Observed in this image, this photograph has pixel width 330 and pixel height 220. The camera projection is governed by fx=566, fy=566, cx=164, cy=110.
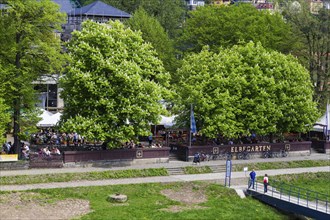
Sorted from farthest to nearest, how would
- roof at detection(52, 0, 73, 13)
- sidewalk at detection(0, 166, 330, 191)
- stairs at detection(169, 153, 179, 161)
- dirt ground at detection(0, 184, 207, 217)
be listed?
roof at detection(52, 0, 73, 13) → stairs at detection(169, 153, 179, 161) → sidewalk at detection(0, 166, 330, 191) → dirt ground at detection(0, 184, 207, 217)

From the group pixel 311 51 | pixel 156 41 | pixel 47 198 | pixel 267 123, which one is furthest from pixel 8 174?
pixel 311 51

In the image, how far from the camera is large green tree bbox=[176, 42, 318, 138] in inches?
2207

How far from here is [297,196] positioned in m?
44.6

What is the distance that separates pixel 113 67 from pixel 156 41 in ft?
96.8

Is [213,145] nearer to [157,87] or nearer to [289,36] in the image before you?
[157,87]

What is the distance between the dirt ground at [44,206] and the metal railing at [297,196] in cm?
594

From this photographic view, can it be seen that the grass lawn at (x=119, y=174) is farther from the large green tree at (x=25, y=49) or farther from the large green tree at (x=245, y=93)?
the large green tree at (x=25, y=49)

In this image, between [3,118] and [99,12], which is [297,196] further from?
[99,12]

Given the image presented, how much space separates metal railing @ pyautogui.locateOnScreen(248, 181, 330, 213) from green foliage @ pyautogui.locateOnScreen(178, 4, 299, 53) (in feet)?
96.9

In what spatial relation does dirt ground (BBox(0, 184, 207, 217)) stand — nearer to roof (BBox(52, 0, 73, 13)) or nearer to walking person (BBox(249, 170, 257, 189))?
walking person (BBox(249, 170, 257, 189))

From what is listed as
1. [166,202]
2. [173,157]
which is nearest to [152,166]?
[173,157]

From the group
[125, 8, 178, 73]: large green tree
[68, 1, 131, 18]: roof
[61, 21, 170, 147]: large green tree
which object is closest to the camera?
[61, 21, 170, 147]: large green tree

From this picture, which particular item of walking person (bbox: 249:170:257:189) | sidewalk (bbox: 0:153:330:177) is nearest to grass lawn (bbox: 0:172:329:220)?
walking person (bbox: 249:170:257:189)

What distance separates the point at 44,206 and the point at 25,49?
16381 millimetres
